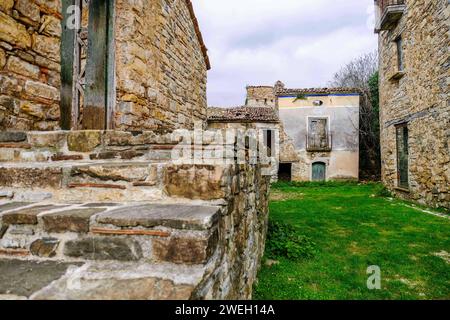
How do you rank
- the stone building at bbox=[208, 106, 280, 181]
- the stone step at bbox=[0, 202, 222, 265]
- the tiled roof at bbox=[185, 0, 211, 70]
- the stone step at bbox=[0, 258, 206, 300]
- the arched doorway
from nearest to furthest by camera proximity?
1. the stone step at bbox=[0, 258, 206, 300]
2. the stone step at bbox=[0, 202, 222, 265]
3. the tiled roof at bbox=[185, 0, 211, 70]
4. the stone building at bbox=[208, 106, 280, 181]
5. the arched doorway

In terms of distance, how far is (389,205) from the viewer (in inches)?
310

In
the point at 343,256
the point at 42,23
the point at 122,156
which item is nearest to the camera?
the point at 122,156

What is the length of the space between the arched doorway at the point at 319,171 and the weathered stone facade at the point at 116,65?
37.4 feet

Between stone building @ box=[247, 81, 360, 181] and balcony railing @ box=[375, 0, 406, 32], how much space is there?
6.16 meters

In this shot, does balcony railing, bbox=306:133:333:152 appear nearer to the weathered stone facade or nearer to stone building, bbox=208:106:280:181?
stone building, bbox=208:106:280:181

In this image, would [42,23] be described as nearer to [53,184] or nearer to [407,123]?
[53,184]

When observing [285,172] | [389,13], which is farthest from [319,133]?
[389,13]

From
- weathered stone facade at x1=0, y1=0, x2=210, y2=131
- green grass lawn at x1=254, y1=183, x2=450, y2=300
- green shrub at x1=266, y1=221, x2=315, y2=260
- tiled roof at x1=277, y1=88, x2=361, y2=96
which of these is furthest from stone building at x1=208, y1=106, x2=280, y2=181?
green shrub at x1=266, y1=221, x2=315, y2=260

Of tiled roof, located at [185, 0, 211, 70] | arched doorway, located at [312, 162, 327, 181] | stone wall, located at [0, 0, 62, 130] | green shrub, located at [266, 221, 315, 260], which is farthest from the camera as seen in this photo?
arched doorway, located at [312, 162, 327, 181]

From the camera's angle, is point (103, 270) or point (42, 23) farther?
point (42, 23)

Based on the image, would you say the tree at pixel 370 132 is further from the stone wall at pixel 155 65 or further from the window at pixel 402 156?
the stone wall at pixel 155 65

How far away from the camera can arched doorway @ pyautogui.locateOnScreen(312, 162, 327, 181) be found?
52.4 ft

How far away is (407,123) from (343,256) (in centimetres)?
669

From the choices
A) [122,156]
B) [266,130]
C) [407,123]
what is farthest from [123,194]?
[266,130]
